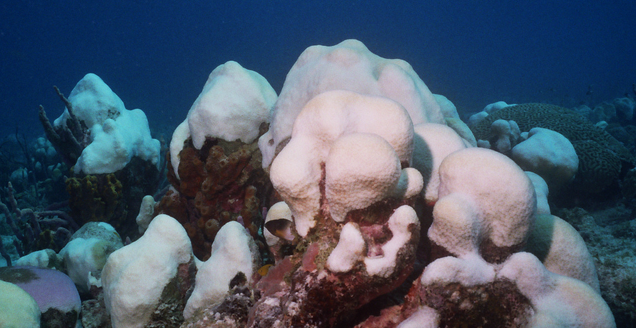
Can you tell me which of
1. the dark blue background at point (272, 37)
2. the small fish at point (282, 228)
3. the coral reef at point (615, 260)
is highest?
the dark blue background at point (272, 37)

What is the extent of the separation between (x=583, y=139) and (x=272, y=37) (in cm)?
9927

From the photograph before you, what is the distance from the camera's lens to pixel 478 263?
146 cm

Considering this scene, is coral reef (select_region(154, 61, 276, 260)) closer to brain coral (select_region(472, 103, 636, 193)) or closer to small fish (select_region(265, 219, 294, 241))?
small fish (select_region(265, 219, 294, 241))

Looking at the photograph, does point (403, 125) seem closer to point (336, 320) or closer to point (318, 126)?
point (318, 126)

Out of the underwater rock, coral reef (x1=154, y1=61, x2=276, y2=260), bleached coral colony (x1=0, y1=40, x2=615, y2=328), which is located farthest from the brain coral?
the underwater rock

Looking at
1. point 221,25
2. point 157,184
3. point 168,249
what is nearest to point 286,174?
point 168,249

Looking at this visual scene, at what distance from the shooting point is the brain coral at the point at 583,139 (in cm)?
498

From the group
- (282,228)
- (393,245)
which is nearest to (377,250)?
(393,245)

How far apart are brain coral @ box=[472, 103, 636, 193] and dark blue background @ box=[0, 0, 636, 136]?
2697 inches

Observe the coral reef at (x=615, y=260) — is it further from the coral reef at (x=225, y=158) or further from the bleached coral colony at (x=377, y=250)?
the coral reef at (x=225, y=158)

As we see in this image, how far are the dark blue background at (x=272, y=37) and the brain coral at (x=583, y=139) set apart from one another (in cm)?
6851

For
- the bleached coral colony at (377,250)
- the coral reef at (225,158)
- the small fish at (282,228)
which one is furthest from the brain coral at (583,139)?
the small fish at (282,228)

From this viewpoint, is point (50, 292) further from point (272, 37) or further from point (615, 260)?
point (272, 37)

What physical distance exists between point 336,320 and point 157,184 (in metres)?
4.64
